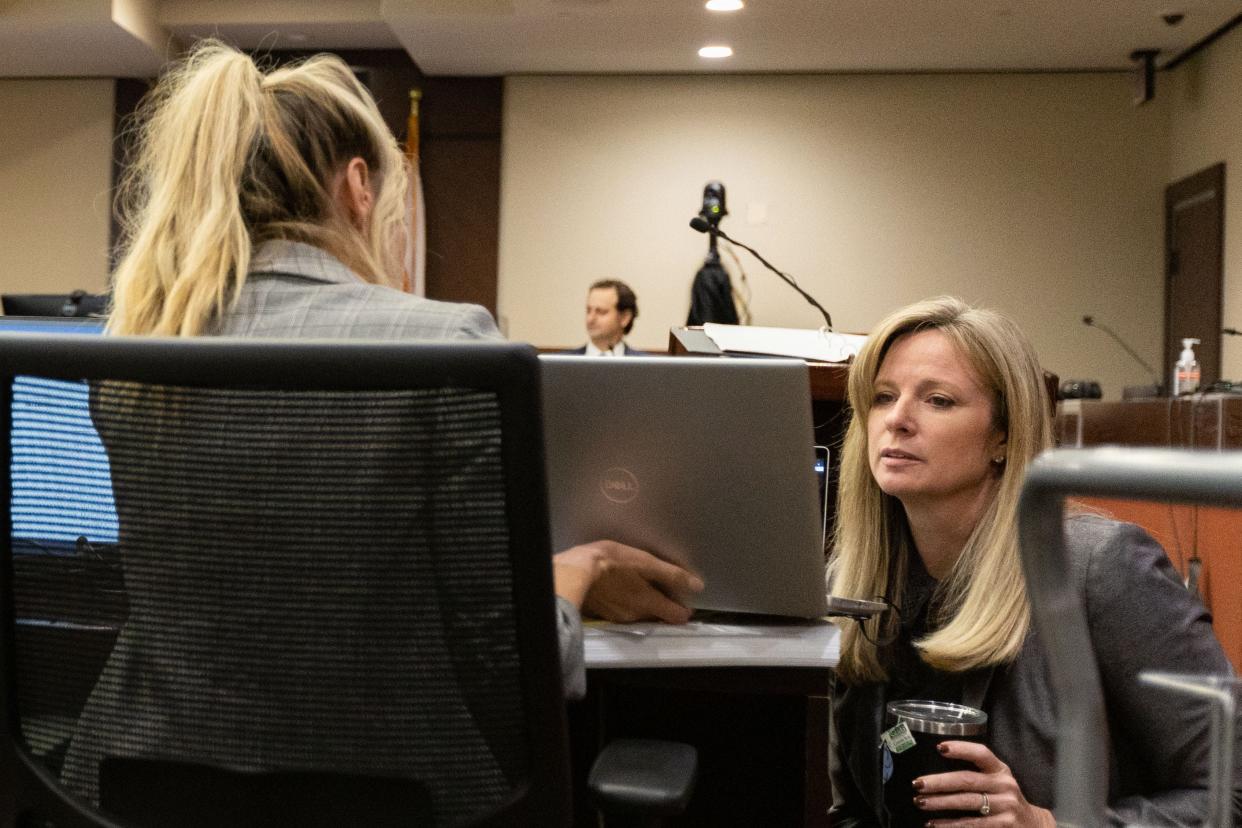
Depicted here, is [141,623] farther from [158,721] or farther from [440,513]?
[440,513]

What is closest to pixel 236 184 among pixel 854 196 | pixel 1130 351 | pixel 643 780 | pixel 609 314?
pixel 643 780

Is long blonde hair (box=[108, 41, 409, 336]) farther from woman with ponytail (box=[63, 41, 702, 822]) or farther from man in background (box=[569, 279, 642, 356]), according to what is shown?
man in background (box=[569, 279, 642, 356])

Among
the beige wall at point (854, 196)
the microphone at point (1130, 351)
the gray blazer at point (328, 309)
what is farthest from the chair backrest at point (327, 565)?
the microphone at point (1130, 351)

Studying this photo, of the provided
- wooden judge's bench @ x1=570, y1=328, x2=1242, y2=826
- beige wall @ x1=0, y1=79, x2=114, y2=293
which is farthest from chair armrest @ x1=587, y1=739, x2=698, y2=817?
beige wall @ x1=0, y1=79, x2=114, y2=293

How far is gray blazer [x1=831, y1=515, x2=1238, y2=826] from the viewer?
1.15 meters

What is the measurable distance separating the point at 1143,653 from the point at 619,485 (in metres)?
0.57

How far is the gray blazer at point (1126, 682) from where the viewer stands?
1.15m

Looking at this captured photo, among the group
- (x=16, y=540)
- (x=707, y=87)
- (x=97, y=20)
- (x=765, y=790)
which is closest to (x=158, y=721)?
(x=16, y=540)

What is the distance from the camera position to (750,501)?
109cm

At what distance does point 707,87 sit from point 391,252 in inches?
217

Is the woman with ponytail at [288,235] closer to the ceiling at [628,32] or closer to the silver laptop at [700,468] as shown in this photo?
Result: the silver laptop at [700,468]

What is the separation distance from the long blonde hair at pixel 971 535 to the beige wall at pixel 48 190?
20.3 feet

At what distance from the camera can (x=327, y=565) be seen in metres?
0.78

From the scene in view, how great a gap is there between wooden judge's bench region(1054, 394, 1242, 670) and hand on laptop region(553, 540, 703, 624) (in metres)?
1.93
